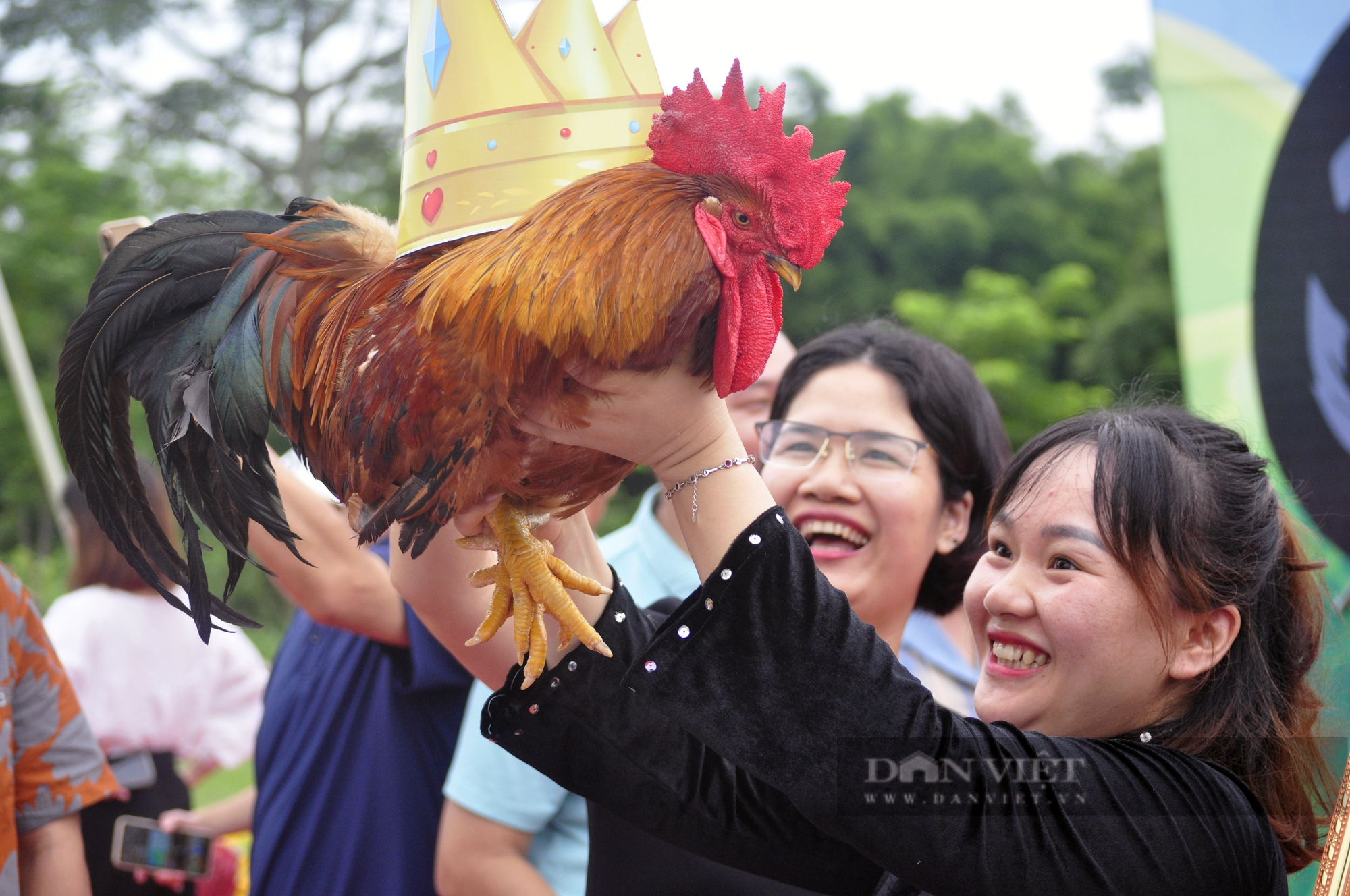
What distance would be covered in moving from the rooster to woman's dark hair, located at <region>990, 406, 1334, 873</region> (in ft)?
1.73

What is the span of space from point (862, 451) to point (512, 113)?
103 cm

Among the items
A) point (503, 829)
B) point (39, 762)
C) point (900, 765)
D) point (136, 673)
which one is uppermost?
point (900, 765)

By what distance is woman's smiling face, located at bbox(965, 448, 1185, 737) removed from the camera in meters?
1.23

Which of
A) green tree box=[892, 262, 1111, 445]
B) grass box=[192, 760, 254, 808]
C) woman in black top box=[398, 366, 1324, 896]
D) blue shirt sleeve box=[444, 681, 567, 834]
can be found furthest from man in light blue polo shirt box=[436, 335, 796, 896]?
green tree box=[892, 262, 1111, 445]

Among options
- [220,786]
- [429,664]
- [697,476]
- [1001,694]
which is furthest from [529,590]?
[220,786]

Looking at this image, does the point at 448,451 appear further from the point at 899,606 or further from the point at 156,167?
the point at 156,167

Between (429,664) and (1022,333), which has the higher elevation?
(429,664)

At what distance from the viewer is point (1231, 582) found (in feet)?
4.13

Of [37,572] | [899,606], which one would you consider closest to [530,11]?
[899,606]

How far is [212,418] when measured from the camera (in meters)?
1.21

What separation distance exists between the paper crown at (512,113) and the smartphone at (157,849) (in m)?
2.08

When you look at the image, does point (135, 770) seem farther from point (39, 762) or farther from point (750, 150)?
point (750, 150)

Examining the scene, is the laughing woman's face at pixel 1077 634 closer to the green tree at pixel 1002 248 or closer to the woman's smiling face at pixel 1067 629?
the woman's smiling face at pixel 1067 629

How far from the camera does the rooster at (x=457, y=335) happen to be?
98 cm
